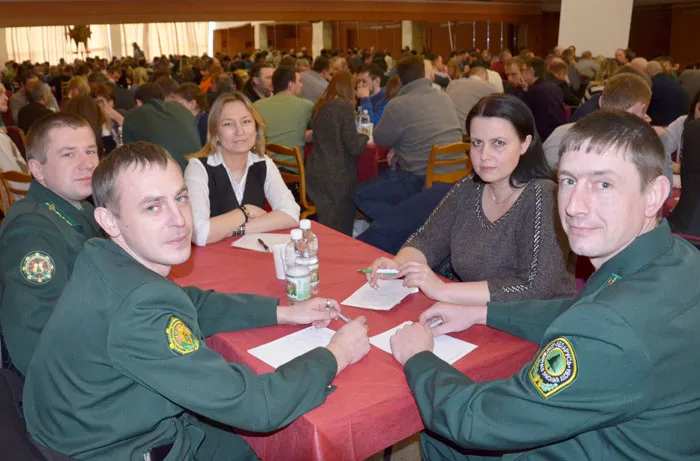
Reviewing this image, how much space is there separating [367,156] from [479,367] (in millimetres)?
3915

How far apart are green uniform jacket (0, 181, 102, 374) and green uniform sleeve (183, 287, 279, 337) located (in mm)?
441

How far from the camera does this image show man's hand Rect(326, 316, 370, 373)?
1.58 meters

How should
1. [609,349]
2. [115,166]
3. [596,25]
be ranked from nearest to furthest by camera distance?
[609,349] < [115,166] < [596,25]

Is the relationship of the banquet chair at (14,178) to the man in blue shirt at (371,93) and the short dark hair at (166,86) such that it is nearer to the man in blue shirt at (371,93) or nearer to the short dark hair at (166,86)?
the short dark hair at (166,86)

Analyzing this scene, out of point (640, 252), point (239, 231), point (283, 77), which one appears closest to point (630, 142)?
point (640, 252)

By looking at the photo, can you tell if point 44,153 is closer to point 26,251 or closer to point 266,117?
point 26,251

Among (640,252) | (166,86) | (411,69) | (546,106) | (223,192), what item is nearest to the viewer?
(640,252)

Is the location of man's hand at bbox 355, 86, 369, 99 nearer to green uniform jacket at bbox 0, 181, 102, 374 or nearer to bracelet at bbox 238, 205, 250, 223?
bracelet at bbox 238, 205, 250, 223

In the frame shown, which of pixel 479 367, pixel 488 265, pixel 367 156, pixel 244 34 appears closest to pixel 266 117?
pixel 367 156

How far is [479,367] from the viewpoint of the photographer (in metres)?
1.63

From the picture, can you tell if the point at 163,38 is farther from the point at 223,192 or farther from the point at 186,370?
the point at 186,370

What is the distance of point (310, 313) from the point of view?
1848 millimetres

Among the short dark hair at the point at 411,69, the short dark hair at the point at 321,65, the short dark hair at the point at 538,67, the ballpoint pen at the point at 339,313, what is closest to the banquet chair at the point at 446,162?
the short dark hair at the point at 411,69

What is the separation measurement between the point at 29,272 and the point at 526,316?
1.49 metres
